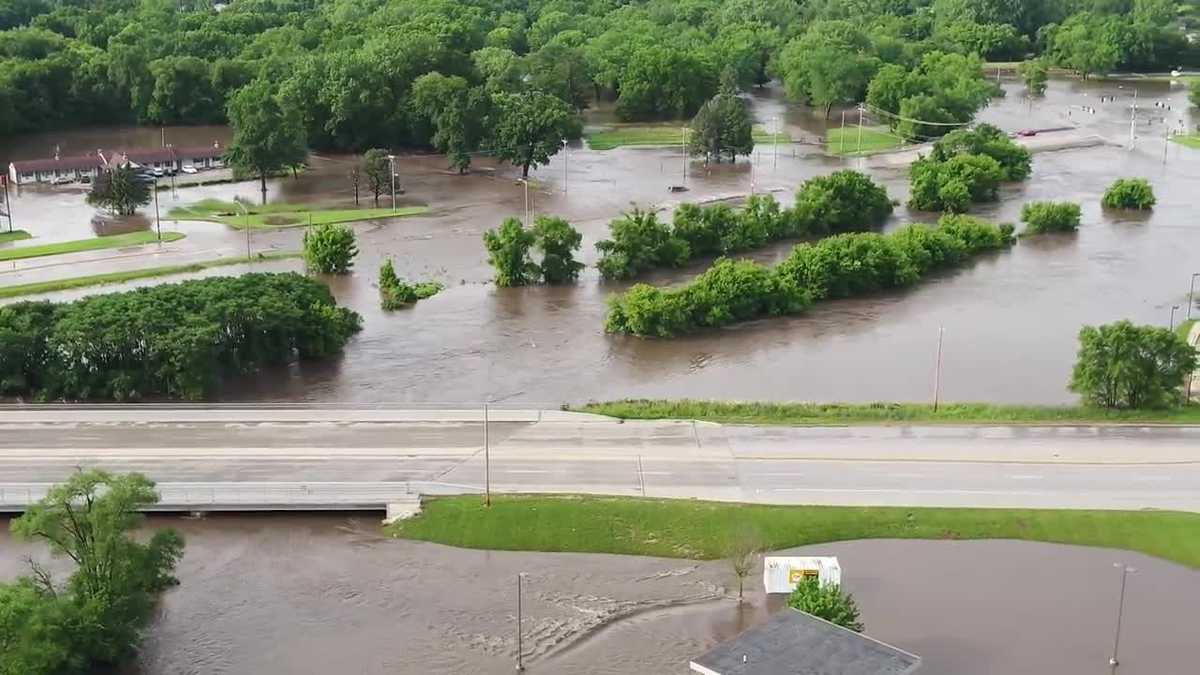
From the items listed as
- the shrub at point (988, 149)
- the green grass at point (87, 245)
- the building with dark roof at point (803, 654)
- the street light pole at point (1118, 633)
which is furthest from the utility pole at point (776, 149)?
the building with dark roof at point (803, 654)

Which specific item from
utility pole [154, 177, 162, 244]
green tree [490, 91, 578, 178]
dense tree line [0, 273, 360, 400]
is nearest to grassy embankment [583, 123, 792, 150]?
green tree [490, 91, 578, 178]

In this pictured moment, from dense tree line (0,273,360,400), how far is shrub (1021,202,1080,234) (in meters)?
32.0

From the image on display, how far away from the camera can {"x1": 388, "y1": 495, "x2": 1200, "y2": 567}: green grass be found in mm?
28000

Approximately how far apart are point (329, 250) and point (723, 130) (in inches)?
1052

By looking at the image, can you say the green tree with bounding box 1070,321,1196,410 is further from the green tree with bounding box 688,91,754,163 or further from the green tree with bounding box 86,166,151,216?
the green tree with bounding box 86,166,151,216

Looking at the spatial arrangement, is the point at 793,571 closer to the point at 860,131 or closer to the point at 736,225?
the point at 736,225

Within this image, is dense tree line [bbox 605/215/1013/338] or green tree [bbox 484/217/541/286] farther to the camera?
green tree [bbox 484/217/541/286]

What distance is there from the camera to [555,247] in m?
47.8

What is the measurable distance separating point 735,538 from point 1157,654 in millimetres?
8111

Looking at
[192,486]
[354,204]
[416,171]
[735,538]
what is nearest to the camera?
[735,538]

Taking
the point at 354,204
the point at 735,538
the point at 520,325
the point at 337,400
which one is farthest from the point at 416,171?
the point at 735,538

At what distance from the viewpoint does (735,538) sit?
27625mm

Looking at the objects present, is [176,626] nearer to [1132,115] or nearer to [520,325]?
[520,325]

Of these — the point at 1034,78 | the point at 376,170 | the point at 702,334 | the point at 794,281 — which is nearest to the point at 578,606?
the point at 702,334
